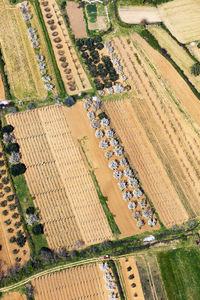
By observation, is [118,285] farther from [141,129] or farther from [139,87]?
[139,87]

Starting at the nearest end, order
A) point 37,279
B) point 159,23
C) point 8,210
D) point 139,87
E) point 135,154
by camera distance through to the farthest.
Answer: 1. point 37,279
2. point 8,210
3. point 135,154
4. point 139,87
5. point 159,23

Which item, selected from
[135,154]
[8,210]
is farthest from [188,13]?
[8,210]

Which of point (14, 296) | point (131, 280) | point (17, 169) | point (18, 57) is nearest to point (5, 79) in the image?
point (18, 57)

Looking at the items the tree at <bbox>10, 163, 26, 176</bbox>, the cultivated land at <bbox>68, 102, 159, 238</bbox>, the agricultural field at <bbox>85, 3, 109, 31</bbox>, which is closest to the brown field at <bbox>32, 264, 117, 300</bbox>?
the cultivated land at <bbox>68, 102, 159, 238</bbox>

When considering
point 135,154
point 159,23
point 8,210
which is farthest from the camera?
point 159,23

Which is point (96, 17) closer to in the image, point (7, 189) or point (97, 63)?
point (97, 63)
